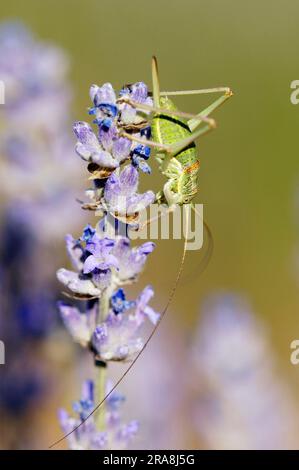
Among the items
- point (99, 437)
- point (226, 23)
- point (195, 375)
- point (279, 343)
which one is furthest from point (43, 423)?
point (226, 23)

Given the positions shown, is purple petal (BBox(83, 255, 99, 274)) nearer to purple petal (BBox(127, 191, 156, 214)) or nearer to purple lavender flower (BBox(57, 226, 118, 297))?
purple lavender flower (BBox(57, 226, 118, 297))

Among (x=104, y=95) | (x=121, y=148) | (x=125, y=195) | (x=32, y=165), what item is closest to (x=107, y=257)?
(x=125, y=195)

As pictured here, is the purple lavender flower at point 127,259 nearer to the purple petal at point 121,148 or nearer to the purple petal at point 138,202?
the purple petal at point 138,202

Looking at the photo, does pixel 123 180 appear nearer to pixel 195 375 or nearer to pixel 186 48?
pixel 195 375

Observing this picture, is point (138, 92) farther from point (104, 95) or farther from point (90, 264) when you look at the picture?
point (90, 264)

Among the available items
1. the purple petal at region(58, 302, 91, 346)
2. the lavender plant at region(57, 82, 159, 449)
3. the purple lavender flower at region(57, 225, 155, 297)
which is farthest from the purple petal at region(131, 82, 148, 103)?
the purple petal at region(58, 302, 91, 346)

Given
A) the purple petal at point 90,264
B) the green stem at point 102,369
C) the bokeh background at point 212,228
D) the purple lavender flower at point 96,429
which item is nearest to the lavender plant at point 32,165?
the bokeh background at point 212,228
